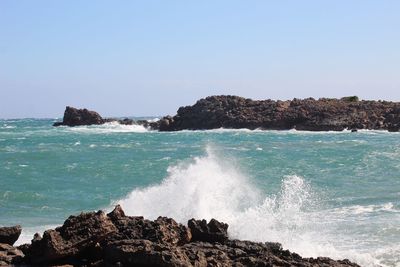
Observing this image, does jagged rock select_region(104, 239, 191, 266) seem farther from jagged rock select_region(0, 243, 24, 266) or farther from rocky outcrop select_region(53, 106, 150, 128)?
rocky outcrop select_region(53, 106, 150, 128)

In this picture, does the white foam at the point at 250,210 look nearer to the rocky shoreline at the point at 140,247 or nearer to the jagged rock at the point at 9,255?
the rocky shoreline at the point at 140,247

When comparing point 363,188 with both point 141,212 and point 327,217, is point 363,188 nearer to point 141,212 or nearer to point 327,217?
point 327,217

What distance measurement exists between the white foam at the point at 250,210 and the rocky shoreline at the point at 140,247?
2411mm

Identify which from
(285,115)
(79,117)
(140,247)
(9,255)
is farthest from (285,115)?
(140,247)

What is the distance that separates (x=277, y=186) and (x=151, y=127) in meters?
59.6

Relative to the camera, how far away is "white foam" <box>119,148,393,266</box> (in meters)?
13.3

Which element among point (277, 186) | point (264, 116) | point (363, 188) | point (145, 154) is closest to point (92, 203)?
point (277, 186)

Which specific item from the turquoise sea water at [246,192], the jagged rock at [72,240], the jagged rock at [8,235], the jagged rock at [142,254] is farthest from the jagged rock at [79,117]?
the jagged rock at [142,254]

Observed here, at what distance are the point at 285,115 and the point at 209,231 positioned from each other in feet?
213

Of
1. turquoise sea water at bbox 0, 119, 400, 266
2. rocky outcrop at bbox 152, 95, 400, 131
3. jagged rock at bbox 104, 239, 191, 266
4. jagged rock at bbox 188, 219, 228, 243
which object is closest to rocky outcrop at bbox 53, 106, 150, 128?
rocky outcrop at bbox 152, 95, 400, 131

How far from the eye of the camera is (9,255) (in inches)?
404

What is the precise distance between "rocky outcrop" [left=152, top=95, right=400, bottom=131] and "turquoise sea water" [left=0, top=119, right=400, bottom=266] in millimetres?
28481

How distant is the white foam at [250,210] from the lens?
1326 centimetres

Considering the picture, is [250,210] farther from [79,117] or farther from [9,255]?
[79,117]
